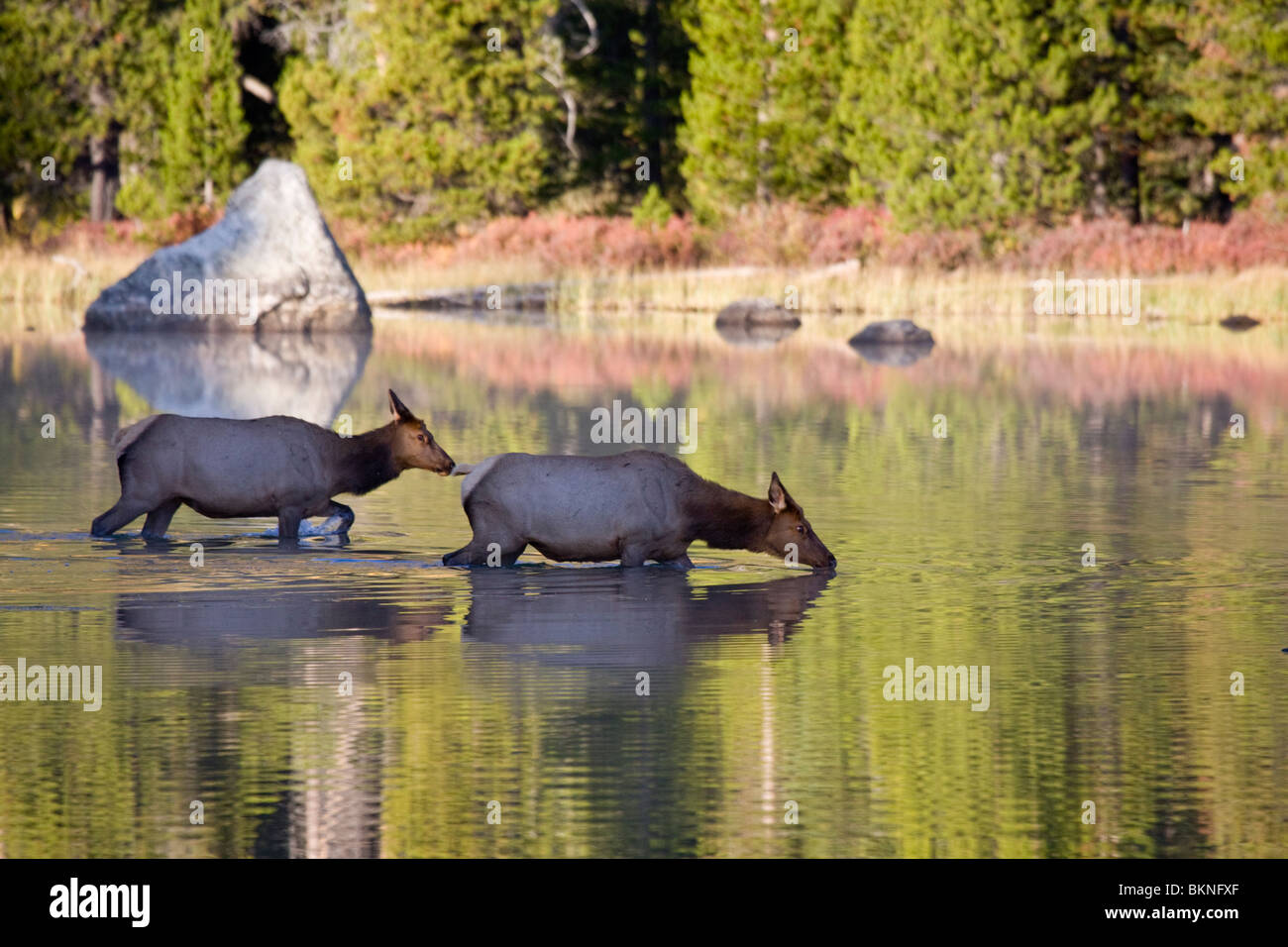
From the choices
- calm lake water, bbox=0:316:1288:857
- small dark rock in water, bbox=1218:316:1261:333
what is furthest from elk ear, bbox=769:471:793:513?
small dark rock in water, bbox=1218:316:1261:333

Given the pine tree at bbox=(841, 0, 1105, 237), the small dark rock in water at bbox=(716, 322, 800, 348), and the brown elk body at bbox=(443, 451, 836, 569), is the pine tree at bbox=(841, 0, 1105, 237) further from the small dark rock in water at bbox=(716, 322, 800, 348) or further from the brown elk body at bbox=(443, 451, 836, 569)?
the brown elk body at bbox=(443, 451, 836, 569)

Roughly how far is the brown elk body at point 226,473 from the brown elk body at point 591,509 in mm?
1668

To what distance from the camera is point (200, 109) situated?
6775 cm

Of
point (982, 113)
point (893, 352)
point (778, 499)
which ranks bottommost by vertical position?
point (778, 499)

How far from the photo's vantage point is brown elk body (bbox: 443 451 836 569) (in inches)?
594

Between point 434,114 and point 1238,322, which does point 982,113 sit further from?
point 434,114

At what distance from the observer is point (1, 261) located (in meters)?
60.2

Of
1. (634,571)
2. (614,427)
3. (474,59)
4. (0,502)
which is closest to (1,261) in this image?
(474,59)

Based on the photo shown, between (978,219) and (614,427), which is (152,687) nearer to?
(614,427)

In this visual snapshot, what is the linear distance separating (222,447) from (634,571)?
3274mm

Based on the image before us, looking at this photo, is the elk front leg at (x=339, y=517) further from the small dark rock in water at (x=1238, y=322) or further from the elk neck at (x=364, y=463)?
the small dark rock in water at (x=1238, y=322)

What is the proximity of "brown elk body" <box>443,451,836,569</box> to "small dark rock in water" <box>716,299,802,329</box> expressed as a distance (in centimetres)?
3311

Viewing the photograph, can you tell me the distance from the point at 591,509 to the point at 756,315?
33960mm

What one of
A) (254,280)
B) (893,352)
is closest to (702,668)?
(893,352)
